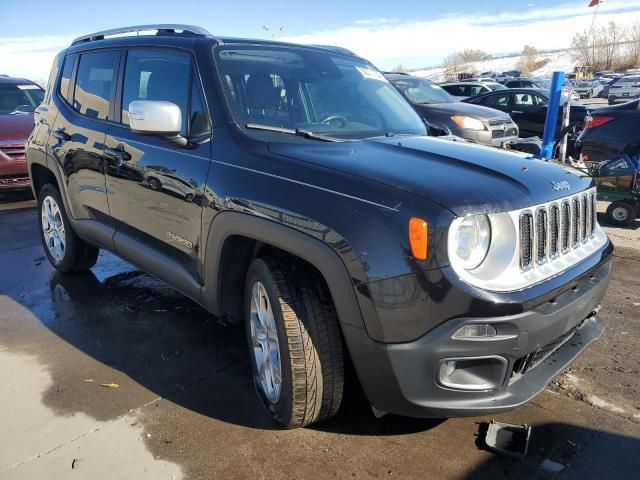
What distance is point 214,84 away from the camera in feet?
9.96

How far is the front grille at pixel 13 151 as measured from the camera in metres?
8.36

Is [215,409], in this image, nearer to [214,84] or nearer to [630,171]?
[214,84]

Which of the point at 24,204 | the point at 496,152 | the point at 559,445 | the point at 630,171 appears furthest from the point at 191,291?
the point at 24,204

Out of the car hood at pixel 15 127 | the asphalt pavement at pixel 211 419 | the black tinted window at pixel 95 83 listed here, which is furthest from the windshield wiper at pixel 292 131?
the car hood at pixel 15 127

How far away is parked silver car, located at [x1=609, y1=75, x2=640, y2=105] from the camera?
95.3 feet

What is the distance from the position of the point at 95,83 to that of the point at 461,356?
3475mm

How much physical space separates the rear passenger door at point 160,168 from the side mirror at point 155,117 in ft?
0.56

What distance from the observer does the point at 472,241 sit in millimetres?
2158

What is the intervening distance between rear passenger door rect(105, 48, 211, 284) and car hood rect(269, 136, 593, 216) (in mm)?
602

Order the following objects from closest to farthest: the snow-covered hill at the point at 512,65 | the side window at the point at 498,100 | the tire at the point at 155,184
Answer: the tire at the point at 155,184 < the side window at the point at 498,100 < the snow-covered hill at the point at 512,65

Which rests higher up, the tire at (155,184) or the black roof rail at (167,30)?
the black roof rail at (167,30)

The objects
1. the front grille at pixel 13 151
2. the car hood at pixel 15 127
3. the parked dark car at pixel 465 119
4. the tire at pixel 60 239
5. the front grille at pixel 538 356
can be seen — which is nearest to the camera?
the front grille at pixel 538 356

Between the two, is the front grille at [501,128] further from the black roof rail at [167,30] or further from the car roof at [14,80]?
the car roof at [14,80]

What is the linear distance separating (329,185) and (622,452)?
1.84 meters
